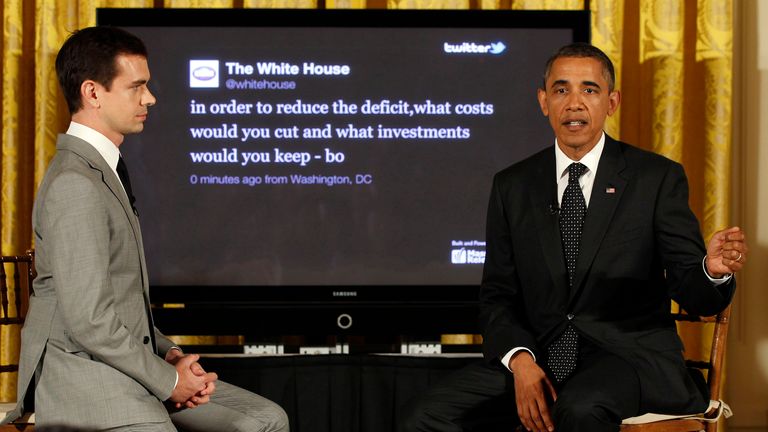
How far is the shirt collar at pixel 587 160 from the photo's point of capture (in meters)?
2.67

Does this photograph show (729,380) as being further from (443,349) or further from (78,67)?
(78,67)

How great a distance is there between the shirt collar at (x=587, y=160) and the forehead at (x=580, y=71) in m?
0.18

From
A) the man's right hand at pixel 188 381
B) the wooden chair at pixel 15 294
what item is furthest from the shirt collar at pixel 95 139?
the wooden chair at pixel 15 294

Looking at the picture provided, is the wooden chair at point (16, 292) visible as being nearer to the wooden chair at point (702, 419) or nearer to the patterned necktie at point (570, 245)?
the patterned necktie at point (570, 245)

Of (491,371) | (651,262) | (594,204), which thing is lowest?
(491,371)

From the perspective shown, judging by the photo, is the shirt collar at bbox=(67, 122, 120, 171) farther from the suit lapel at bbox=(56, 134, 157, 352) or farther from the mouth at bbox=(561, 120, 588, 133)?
the mouth at bbox=(561, 120, 588, 133)

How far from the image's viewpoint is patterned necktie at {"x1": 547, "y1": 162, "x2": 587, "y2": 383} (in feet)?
8.42

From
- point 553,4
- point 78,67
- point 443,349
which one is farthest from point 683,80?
point 78,67

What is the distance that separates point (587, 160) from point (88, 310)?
57.2 inches

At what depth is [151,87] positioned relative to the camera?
369cm

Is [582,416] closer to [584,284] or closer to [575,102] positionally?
[584,284]

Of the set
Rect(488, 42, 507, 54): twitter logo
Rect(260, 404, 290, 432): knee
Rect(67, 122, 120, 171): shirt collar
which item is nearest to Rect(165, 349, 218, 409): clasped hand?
Rect(260, 404, 290, 432): knee

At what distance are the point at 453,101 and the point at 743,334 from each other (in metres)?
1.79

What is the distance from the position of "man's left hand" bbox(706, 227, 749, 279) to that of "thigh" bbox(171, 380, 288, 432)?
48.3 inches
